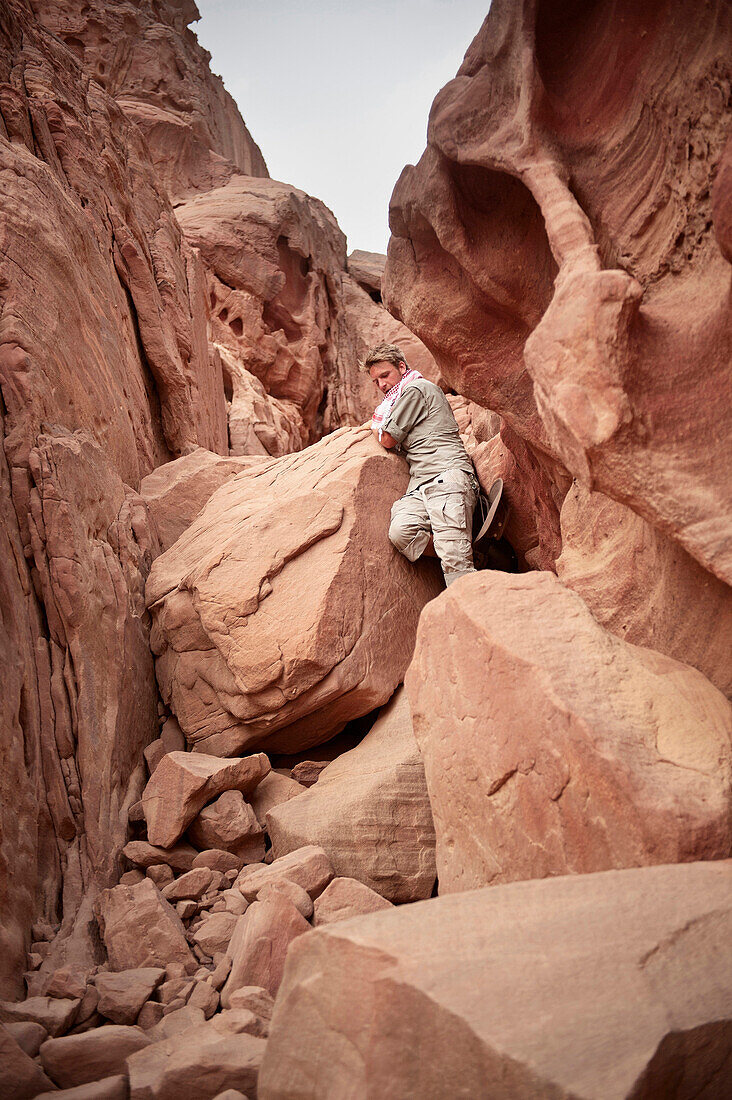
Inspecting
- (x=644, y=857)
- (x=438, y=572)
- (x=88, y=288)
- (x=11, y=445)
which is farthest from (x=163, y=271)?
(x=644, y=857)

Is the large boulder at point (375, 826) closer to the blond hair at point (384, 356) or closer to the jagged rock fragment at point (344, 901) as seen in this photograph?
the jagged rock fragment at point (344, 901)

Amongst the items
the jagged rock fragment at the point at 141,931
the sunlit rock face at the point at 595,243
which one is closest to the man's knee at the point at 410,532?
the sunlit rock face at the point at 595,243

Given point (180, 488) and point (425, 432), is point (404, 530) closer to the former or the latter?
point (425, 432)

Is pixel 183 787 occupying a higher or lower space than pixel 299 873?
higher

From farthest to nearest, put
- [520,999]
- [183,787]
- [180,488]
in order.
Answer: [180,488] → [183,787] → [520,999]

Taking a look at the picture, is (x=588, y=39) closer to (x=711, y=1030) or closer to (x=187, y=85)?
(x=711, y=1030)

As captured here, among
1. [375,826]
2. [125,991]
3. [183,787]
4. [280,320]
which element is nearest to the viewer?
[125,991]

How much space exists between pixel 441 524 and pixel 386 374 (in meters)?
1.22

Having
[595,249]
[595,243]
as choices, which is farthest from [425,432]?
[595,249]

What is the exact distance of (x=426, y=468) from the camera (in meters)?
4.41

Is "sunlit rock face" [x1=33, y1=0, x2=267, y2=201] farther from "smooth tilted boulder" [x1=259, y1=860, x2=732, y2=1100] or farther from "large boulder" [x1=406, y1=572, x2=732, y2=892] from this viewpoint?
"smooth tilted boulder" [x1=259, y1=860, x2=732, y2=1100]

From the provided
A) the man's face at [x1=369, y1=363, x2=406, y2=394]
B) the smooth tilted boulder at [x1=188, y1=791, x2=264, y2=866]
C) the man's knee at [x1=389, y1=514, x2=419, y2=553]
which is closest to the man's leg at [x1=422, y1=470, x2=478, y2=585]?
the man's knee at [x1=389, y1=514, x2=419, y2=553]

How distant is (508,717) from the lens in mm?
2336

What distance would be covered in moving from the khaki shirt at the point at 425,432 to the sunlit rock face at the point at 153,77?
10215mm
